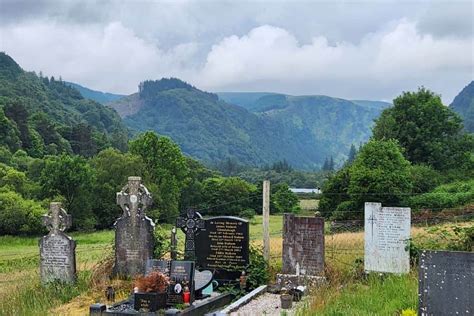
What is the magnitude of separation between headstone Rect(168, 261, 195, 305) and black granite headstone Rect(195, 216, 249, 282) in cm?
224

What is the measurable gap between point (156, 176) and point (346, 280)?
45.0 metres

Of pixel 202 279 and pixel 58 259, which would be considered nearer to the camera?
pixel 202 279

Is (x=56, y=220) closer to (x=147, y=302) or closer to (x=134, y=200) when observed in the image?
(x=134, y=200)

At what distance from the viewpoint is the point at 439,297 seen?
22.4ft

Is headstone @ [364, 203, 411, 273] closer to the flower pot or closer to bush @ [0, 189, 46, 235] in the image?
the flower pot

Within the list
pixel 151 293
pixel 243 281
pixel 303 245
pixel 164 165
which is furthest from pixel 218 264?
pixel 164 165

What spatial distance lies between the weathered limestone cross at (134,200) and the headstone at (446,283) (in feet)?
32.4

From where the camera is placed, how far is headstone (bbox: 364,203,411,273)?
14.1 metres

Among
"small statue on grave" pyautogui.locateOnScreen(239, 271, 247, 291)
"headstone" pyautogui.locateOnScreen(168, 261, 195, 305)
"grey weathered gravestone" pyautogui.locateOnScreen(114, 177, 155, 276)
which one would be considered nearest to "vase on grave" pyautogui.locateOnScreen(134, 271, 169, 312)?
"headstone" pyautogui.locateOnScreen(168, 261, 195, 305)

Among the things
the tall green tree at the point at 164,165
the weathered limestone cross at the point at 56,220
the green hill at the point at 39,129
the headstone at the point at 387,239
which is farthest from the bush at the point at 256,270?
the green hill at the point at 39,129

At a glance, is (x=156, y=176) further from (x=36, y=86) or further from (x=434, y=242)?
(x=36, y=86)

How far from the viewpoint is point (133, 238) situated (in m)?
15.5

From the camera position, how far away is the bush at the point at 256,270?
575 inches

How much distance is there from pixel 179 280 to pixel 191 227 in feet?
8.65
